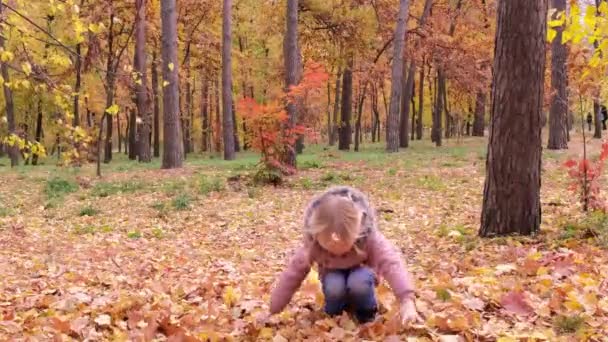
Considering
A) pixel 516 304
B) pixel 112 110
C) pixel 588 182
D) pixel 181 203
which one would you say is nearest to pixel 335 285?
pixel 516 304

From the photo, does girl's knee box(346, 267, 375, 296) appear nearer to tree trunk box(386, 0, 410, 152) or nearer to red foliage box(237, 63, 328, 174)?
red foliage box(237, 63, 328, 174)

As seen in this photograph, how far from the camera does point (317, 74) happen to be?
14312mm

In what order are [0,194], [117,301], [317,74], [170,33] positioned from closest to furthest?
[117,301], [0,194], [317,74], [170,33]

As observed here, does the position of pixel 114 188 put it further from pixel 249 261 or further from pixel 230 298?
pixel 230 298

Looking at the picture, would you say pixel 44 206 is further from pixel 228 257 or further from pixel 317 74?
pixel 317 74

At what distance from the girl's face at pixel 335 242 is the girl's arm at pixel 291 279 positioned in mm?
224

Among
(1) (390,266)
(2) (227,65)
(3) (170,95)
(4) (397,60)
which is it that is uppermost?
(4) (397,60)

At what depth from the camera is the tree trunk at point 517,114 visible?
6047 mm

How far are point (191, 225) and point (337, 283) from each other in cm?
642

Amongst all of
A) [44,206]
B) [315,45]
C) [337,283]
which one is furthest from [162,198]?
[315,45]

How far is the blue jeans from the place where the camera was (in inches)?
138

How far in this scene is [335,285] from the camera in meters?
3.55

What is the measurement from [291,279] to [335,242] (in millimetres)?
454

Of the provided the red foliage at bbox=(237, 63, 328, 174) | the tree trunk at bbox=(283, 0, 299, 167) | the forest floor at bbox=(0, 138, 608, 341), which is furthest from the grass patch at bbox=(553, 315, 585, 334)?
the tree trunk at bbox=(283, 0, 299, 167)
